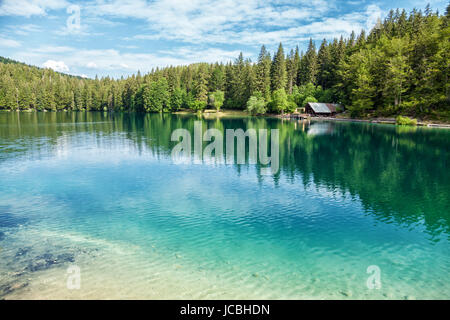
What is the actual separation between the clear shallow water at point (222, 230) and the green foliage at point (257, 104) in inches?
3115

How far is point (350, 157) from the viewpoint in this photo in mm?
32719

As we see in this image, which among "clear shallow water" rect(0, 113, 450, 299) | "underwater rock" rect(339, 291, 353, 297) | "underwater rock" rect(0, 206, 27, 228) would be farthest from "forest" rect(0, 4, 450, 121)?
"underwater rock" rect(0, 206, 27, 228)

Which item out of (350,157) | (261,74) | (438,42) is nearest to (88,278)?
(350,157)

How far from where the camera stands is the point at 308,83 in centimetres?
11088

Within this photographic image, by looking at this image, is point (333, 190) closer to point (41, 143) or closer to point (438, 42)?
point (41, 143)

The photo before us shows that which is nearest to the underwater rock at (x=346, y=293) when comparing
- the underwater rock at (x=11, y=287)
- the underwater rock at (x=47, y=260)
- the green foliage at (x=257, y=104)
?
the underwater rock at (x=47, y=260)

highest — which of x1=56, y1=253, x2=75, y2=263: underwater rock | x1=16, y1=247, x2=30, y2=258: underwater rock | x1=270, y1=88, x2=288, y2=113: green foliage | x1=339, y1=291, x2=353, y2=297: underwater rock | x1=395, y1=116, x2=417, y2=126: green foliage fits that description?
x1=270, y1=88, x2=288, y2=113: green foliage

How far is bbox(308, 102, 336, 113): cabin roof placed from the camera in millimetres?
94688

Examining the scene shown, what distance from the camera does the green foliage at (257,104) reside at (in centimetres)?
10561

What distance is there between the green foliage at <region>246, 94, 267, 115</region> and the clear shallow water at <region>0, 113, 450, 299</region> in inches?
3115

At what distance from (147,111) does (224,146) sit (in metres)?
114

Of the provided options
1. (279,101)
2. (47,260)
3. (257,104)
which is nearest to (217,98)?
(257,104)

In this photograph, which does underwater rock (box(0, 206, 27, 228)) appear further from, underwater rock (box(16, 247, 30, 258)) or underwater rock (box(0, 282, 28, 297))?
underwater rock (box(0, 282, 28, 297))

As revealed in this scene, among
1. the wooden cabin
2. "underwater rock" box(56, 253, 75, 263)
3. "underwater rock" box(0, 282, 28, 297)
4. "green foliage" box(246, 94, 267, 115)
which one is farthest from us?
"green foliage" box(246, 94, 267, 115)
